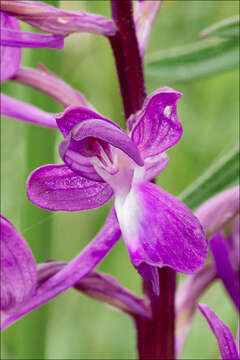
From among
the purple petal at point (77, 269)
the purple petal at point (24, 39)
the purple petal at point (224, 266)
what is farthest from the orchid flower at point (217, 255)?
the purple petal at point (24, 39)

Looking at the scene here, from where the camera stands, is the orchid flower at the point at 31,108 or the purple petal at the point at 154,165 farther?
the orchid flower at the point at 31,108

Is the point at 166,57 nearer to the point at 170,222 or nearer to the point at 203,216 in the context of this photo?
the point at 203,216

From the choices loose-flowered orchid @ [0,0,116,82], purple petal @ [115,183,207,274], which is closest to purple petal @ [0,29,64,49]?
loose-flowered orchid @ [0,0,116,82]

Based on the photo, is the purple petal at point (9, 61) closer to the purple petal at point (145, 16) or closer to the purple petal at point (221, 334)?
the purple petal at point (145, 16)

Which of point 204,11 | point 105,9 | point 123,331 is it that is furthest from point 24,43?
point 204,11

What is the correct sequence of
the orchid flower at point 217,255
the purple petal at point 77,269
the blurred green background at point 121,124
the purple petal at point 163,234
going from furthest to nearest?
the blurred green background at point 121,124, the orchid flower at point 217,255, the purple petal at point 77,269, the purple petal at point 163,234

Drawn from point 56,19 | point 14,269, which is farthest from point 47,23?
point 14,269
